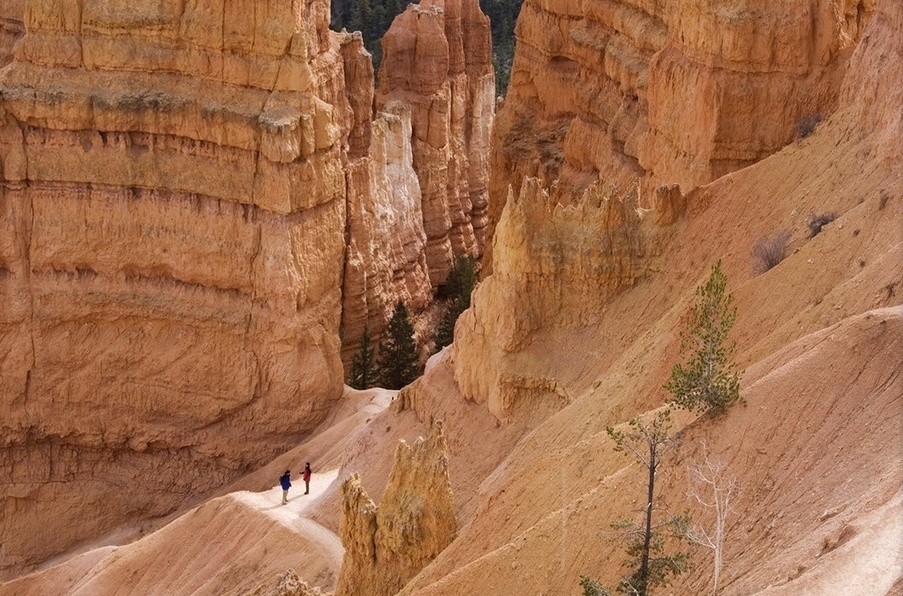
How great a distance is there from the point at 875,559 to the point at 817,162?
44.7 ft

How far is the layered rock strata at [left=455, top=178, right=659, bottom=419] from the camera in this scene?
25688 mm

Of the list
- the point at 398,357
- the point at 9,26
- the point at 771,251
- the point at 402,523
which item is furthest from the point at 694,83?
the point at 9,26

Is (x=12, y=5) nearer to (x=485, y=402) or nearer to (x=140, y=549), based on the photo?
(x=140, y=549)

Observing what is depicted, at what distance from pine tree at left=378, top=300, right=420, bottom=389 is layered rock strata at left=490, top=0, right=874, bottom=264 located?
6.22 m

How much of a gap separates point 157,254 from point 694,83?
46.8 ft

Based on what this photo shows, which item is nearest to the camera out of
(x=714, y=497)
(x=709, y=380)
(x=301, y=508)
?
(x=714, y=497)

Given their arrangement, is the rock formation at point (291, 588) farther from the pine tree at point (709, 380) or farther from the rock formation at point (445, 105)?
the rock formation at point (445, 105)

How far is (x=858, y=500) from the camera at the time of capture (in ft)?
42.4

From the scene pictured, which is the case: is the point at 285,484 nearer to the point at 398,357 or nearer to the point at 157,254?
the point at 157,254

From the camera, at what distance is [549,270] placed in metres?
25.9

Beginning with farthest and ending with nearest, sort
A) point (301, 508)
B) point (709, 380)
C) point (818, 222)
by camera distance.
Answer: point (301, 508) < point (818, 222) < point (709, 380)

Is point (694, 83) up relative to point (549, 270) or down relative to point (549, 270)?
up

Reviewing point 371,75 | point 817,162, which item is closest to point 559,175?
point 371,75

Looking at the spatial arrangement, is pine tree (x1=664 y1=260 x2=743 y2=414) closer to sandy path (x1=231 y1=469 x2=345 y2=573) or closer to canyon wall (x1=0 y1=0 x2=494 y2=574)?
sandy path (x1=231 y1=469 x2=345 y2=573)
